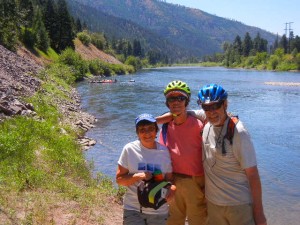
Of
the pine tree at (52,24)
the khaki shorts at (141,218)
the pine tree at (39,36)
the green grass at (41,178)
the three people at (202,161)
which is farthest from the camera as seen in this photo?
the pine tree at (52,24)

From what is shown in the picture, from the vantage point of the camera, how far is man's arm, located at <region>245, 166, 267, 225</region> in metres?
3.99

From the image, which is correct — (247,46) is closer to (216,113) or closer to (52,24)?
(52,24)

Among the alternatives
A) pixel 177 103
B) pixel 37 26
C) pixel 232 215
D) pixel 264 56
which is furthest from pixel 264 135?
pixel 264 56

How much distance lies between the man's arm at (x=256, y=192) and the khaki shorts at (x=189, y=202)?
895 millimetres

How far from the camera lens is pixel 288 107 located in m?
31.5

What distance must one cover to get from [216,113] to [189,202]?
57.7 inches

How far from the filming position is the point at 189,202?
497 cm

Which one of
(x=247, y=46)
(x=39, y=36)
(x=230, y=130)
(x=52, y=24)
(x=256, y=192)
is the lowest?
(x=256, y=192)

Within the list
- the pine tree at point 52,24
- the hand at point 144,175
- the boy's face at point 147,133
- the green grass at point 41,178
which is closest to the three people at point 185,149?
the boy's face at point 147,133

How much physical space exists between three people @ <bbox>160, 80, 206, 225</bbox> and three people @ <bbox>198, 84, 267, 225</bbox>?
38 cm

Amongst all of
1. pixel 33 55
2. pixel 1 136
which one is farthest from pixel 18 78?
pixel 33 55

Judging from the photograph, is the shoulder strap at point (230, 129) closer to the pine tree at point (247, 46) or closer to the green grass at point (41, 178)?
the green grass at point (41, 178)

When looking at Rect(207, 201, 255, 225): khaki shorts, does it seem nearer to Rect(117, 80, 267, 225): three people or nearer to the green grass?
Rect(117, 80, 267, 225): three people

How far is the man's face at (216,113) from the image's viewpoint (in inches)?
162
